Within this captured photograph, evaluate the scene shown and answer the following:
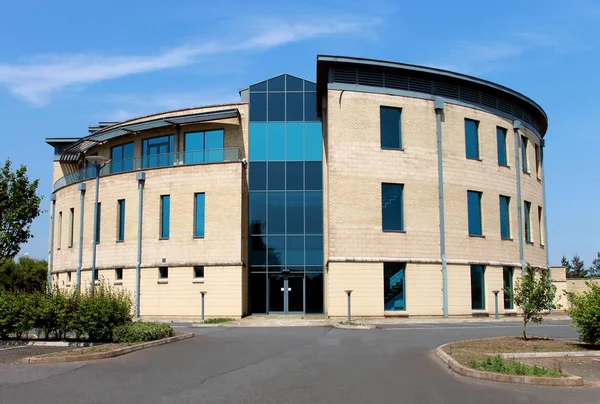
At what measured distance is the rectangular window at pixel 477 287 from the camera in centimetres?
2972

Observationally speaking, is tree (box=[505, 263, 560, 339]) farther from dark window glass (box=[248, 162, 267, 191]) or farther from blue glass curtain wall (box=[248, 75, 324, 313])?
dark window glass (box=[248, 162, 267, 191])

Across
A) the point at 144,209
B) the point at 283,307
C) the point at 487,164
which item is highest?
the point at 487,164

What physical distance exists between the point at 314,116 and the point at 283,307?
10.6 m

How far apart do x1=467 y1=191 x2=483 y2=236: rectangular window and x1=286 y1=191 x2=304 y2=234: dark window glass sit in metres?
8.77

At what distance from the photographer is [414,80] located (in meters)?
30.3

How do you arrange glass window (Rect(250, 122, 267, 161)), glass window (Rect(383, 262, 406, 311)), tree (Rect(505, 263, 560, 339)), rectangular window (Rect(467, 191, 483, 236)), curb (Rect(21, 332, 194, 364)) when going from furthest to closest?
glass window (Rect(250, 122, 267, 161)), rectangular window (Rect(467, 191, 483, 236)), glass window (Rect(383, 262, 406, 311)), tree (Rect(505, 263, 560, 339)), curb (Rect(21, 332, 194, 364))

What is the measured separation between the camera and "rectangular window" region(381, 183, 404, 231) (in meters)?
28.7

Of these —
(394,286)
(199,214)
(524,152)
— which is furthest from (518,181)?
(199,214)

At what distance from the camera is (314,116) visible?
33.2 meters

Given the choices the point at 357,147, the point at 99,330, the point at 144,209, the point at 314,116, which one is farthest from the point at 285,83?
the point at 99,330

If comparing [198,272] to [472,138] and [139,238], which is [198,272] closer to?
[139,238]

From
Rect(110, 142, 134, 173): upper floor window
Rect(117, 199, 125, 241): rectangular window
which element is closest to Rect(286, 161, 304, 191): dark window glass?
Rect(110, 142, 134, 173): upper floor window

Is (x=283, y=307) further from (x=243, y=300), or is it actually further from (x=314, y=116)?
(x=314, y=116)

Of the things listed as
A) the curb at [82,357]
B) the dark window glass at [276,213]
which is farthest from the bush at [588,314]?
the dark window glass at [276,213]
